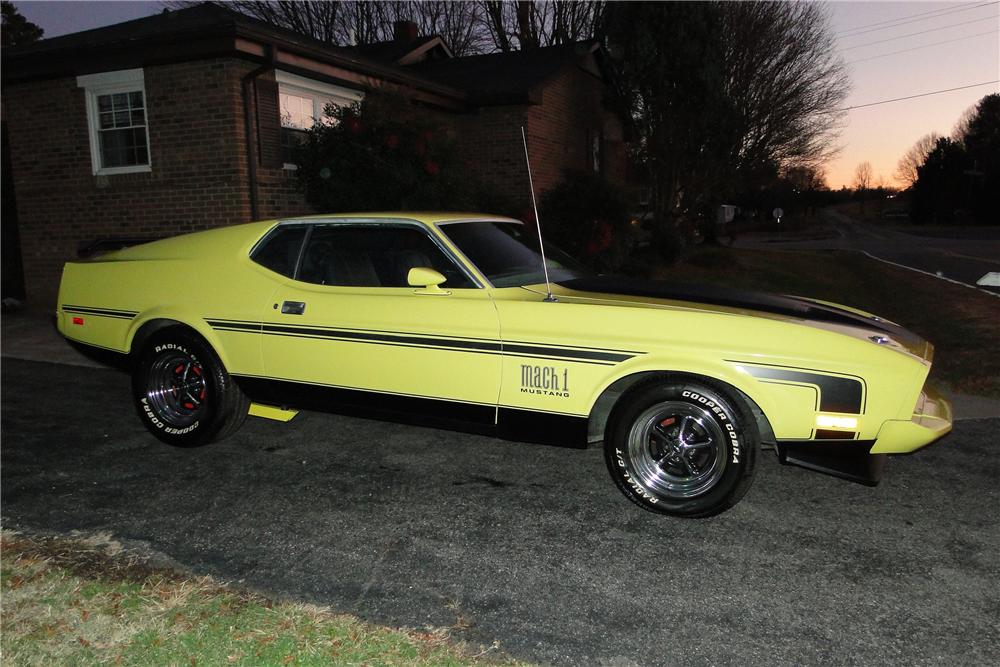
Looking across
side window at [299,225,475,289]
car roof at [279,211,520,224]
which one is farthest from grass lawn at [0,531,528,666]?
car roof at [279,211,520,224]

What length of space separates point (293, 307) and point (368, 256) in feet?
1.89

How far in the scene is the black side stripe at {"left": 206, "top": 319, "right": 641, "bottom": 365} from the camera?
3771 millimetres

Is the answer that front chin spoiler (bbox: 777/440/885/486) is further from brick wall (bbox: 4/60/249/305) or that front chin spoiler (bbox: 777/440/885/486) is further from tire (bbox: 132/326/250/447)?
brick wall (bbox: 4/60/249/305)

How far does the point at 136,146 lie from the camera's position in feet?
35.9

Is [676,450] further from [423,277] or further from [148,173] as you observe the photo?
[148,173]

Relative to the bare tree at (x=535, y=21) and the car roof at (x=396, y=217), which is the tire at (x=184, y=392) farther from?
the bare tree at (x=535, y=21)

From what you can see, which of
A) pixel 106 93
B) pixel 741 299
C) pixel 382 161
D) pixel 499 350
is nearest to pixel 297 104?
pixel 382 161

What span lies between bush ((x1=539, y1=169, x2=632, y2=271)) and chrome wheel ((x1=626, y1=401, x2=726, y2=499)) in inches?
362

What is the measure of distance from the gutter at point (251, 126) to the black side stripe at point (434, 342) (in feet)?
19.6

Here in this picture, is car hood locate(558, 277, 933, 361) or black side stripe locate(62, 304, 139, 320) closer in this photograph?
car hood locate(558, 277, 933, 361)

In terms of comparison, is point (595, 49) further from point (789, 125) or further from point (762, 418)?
point (762, 418)

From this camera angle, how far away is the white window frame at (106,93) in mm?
10602

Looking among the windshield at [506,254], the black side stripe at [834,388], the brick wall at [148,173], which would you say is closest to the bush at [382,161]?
the brick wall at [148,173]

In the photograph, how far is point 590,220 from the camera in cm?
1336
